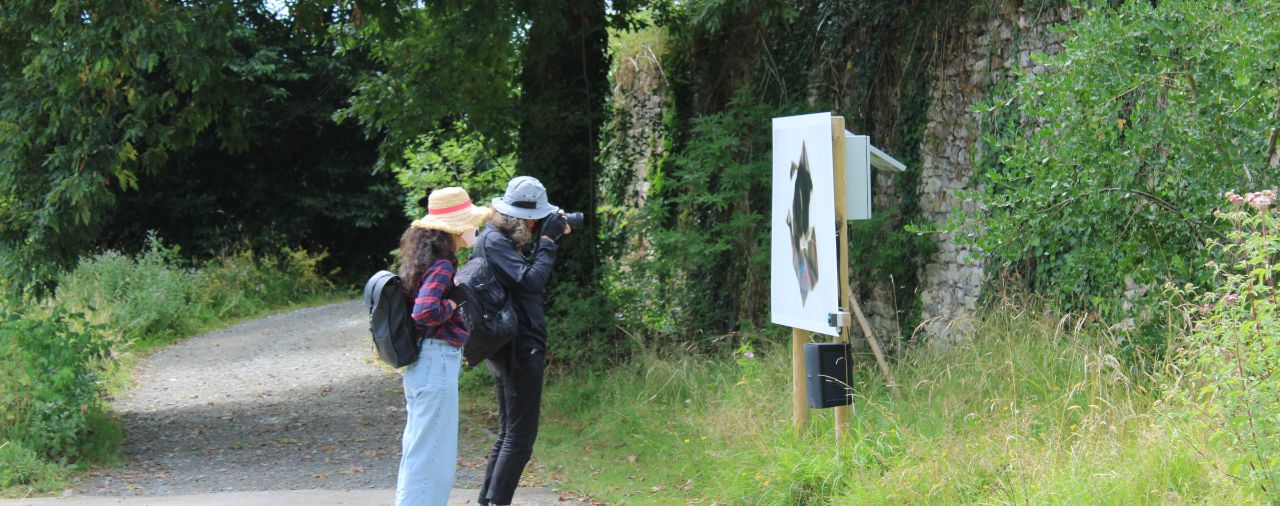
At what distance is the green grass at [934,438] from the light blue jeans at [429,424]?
5.42 feet

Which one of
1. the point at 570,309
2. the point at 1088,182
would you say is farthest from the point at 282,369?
the point at 1088,182

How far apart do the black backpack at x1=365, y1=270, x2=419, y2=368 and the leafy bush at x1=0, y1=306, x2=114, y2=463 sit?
3.38 m

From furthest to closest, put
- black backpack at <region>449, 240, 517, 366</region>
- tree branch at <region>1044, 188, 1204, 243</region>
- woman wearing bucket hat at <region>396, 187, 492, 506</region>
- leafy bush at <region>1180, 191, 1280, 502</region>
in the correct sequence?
black backpack at <region>449, 240, 517, 366</region>
tree branch at <region>1044, 188, 1204, 243</region>
woman wearing bucket hat at <region>396, 187, 492, 506</region>
leafy bush at <region>1180, 191, 1280, 502</region>

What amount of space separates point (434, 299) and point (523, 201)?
1.07m

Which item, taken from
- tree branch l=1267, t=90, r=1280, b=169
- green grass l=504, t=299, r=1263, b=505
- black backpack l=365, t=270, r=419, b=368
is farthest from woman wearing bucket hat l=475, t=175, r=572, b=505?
tree branch l=1267, t=90, r=1280, b=169

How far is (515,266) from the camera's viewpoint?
5520 millimetres

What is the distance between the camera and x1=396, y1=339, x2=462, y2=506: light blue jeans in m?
4.91

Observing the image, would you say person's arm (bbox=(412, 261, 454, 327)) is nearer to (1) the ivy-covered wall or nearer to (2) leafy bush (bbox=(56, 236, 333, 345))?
(1) the ivy-covered wall

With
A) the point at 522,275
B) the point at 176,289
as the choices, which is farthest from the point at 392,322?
the point at 176,289

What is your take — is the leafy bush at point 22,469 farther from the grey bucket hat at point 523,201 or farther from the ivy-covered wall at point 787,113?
the ivy-covered wall at point 787,113

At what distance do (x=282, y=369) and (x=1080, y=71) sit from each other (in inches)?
383

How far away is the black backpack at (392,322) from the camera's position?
4.81m

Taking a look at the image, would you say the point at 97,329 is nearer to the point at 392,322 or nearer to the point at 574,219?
the point at 574,219

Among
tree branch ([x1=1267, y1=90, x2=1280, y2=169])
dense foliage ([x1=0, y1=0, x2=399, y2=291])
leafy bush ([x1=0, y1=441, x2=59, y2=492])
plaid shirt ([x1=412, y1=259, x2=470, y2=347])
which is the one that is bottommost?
leafy bush ([x1=0, y1=441, x2=59, y2=492])
